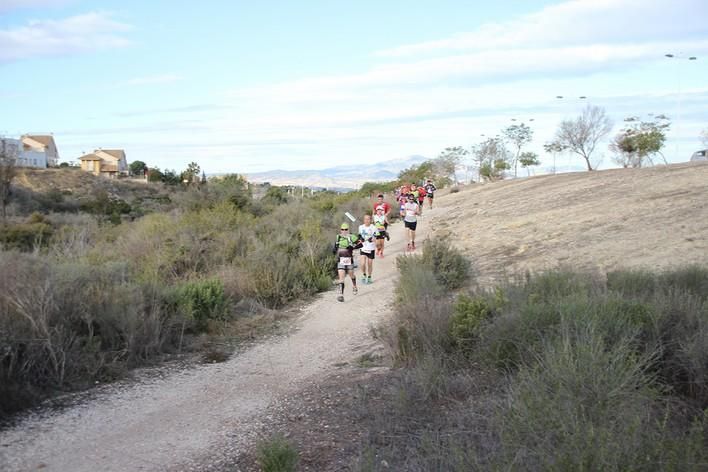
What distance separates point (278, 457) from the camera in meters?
5.28

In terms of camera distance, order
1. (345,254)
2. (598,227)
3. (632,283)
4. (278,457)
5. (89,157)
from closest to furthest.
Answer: (278,457), (632,283), (345,254), (598,227), (89,157)

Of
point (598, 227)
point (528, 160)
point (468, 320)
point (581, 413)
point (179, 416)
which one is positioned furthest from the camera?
point (528, 160)

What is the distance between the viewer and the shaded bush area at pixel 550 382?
4.15m

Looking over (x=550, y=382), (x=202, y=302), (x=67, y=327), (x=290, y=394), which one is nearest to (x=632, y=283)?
(x=550, y=382)

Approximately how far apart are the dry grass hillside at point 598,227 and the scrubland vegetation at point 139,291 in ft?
15.5

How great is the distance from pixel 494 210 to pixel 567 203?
4798 millimetres

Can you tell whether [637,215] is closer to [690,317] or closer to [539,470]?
[690,317]

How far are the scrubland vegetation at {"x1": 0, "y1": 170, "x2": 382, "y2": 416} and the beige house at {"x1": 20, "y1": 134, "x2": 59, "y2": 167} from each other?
8256cm

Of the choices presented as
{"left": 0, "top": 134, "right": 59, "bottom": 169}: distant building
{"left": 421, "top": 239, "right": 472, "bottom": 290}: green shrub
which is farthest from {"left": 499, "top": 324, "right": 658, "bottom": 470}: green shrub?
{"left": 0, "top": 134, "right": 59, "bottom": 169}: distant building

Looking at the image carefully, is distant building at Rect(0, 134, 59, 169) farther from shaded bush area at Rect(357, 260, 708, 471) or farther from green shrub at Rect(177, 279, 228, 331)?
shaded bush area at Rect(357, 260, 708, 471)

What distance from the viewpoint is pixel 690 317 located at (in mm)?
6859

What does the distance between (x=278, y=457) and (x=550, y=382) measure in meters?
2.27

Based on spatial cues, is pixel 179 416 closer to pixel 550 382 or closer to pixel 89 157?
pixel 550 382

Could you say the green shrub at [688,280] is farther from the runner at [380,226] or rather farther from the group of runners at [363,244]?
the runner at [380,226]
